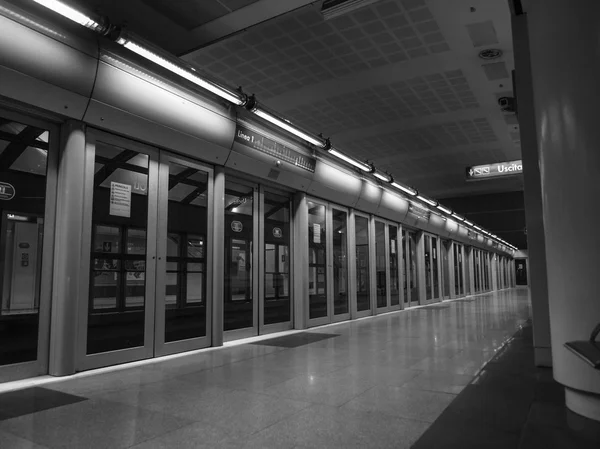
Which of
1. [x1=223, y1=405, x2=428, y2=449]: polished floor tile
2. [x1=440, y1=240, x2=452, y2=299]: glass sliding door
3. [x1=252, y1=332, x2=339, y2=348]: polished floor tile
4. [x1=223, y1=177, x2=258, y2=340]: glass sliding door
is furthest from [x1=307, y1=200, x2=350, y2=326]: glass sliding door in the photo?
[x1=440, y1=240, x2=452, y2=299]: glass sliding door

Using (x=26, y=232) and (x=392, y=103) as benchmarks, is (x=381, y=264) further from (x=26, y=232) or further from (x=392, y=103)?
(x=26, y=232)

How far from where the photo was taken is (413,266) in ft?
47.2

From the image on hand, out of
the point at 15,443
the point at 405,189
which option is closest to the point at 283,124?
the point at 15,443

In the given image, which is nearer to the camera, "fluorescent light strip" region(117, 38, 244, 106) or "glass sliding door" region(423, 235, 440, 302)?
"fluorescent light strip" region(117, 38, 244, 106)

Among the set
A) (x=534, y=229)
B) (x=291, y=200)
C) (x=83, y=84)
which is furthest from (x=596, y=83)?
(x=291, y=200)

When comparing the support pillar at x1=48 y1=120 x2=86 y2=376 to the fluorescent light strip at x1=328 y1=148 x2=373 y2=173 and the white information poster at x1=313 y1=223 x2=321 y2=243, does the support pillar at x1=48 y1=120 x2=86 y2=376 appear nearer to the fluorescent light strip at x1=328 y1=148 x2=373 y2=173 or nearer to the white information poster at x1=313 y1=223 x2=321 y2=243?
the fluorescent light strip at x1=328 y1=148 x2=373 y2=173

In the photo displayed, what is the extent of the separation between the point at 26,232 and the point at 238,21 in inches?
137

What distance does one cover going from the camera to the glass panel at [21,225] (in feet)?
13.3

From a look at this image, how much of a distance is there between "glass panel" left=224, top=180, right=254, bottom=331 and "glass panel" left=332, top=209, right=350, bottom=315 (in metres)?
2.91

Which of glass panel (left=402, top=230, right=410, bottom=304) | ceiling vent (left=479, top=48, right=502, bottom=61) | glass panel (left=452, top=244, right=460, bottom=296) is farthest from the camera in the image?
glass panel (left=452, top=244, right=460, bottom=296)

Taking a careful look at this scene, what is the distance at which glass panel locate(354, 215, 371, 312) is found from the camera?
10.8 m

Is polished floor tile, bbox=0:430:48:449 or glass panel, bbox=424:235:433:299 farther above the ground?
glass panel, bbox=424:235:433:299

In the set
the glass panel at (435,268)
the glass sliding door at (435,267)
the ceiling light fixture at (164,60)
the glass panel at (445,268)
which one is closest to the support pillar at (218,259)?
the ceiling light fixture at (164,60)

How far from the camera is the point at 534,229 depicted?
4367 millimetres
